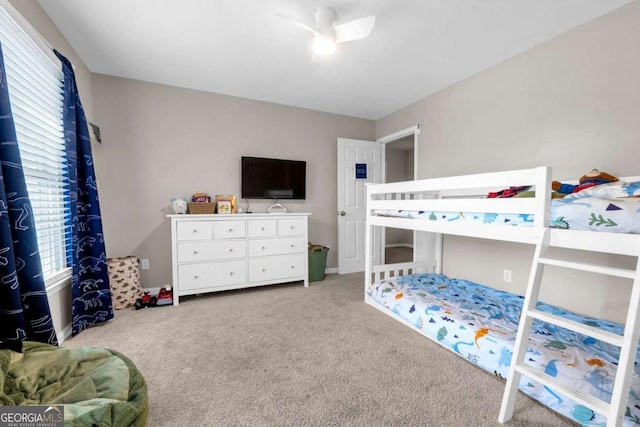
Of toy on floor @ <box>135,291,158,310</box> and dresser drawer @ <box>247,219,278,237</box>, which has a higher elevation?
dresser drawer @ <box>247,219,278,237</box>

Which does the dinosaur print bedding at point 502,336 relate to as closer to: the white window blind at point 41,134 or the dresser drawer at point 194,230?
the dresser drawer at point 194,230

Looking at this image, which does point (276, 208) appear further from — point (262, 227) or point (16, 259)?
point (16, 259)

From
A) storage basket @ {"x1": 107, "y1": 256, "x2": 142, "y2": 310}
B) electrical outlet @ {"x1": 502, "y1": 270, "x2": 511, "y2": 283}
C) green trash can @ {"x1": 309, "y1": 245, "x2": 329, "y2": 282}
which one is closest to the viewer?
electrical outlet @ {"x1": 502, "y1": 270, "x2": 511, "y2": 283}

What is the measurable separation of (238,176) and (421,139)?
2.46m

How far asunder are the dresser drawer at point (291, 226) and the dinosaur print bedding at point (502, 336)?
116cm

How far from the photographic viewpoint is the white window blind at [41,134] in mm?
1647

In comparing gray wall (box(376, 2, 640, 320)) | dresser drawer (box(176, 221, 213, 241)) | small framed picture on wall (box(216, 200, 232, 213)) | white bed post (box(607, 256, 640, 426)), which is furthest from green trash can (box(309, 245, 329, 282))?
white bed post (box(607, 256, 640, 426))

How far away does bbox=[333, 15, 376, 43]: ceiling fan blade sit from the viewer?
179cm

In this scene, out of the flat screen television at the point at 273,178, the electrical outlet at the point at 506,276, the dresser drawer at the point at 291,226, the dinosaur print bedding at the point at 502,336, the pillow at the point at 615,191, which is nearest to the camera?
the dinosaur print bedding at the point at 502,336

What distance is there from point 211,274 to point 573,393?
9.62ft

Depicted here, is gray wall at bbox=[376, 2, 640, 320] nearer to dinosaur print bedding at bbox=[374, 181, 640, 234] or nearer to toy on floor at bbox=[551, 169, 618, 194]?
toy on floor at bbox=[551, 169, 618, 194]

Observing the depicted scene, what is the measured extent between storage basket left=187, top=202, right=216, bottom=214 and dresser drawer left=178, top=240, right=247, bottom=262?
0.37m

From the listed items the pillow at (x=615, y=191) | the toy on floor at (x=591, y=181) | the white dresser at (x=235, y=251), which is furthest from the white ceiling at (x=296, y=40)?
the white dresser at (x=235, y=251)

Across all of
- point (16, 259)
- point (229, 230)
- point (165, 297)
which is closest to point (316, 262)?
point (229, 230)
